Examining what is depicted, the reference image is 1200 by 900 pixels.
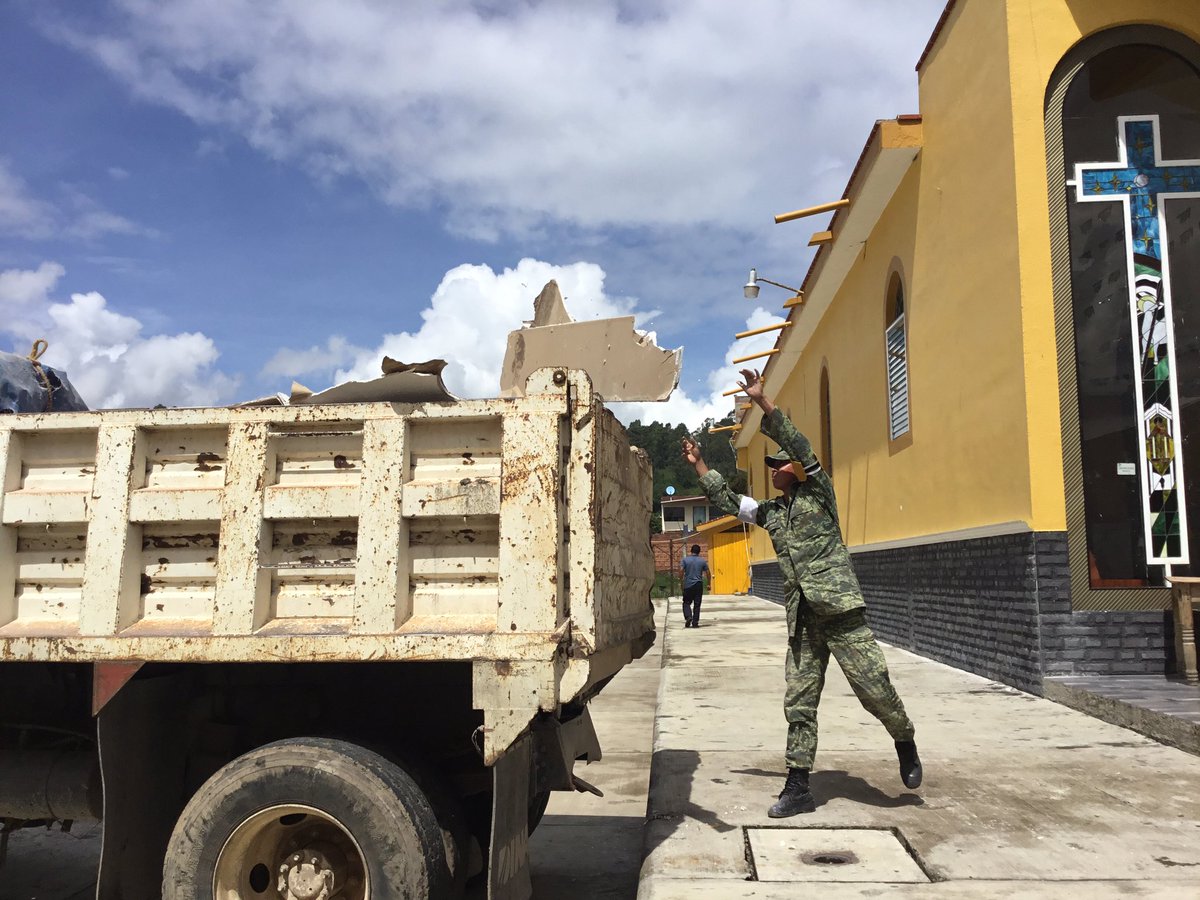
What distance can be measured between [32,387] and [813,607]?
3.73 metres

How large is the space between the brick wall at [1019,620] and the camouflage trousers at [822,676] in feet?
10.2

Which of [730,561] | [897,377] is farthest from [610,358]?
[730,561]

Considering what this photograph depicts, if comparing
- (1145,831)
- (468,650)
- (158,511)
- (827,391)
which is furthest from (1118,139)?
(827,391)

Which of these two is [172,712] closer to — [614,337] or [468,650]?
[468,650]

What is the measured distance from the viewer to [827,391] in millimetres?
16844

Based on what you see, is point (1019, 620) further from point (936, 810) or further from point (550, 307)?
point (550, 307)

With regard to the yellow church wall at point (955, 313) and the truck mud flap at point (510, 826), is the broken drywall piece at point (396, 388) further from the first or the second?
the yellow church wall at point (955, 313)

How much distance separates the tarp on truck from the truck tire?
1950 millimetres

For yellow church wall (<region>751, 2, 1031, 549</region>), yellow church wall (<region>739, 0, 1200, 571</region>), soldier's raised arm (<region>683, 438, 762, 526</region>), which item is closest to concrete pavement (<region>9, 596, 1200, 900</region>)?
soldier's raised arm (<region>683, 438, 762, 526</region>)

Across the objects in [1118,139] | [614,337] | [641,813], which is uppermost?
[1118,139]

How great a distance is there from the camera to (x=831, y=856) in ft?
12.7

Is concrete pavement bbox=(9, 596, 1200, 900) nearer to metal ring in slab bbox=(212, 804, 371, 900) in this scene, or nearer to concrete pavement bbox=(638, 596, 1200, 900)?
concrete pavement bbox=(638, 596, 1200, 900)

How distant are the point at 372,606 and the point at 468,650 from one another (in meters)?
0.38

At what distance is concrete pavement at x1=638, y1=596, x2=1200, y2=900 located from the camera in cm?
355
